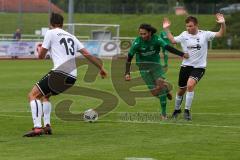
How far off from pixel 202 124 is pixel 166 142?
9.96 ft

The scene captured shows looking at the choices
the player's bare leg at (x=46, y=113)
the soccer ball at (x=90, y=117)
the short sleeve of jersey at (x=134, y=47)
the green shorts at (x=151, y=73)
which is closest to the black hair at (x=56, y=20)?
the player's bare leg at (x=46, y=113)

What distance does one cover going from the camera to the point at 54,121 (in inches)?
615

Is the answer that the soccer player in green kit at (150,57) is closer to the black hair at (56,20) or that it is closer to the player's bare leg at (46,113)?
the black hair at (56,20)

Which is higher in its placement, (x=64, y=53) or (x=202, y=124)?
(x=64, y=53)

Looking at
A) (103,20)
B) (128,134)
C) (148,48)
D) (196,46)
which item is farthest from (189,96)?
(103,20)

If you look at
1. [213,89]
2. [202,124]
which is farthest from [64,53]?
[213,89]

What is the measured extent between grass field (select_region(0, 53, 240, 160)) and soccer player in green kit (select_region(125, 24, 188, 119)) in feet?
3.10

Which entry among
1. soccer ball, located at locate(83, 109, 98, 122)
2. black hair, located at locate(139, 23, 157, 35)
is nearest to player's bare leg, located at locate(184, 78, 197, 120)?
black hair, located at locate(139, 23, 157, 35)

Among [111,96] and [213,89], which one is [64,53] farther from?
[213,89]

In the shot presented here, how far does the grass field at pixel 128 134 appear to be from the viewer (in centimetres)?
1072

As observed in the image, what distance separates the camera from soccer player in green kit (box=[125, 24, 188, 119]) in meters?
15.6

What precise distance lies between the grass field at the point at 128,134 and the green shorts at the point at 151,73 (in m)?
0.91

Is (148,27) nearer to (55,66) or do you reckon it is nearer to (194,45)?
(194,45)

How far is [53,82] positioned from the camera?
13062 mm
